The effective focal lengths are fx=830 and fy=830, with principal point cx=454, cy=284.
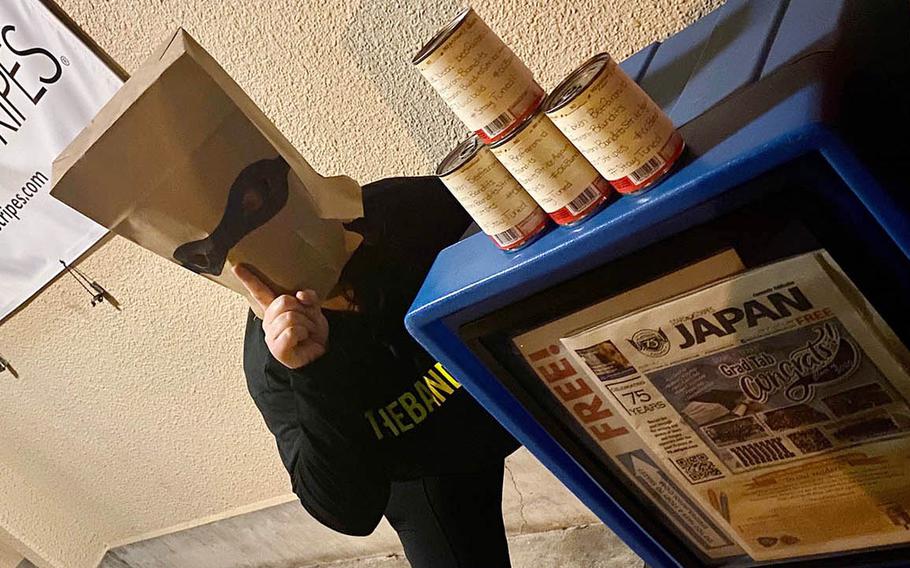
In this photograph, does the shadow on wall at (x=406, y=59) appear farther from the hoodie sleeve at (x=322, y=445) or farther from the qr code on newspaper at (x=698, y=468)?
the qr code on newspaper at (x=698, y=468)

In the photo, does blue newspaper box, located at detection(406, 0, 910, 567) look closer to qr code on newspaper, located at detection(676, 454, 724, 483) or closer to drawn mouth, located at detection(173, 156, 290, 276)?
qr code on newspaper, located at detection(676, 454, 724, 483)

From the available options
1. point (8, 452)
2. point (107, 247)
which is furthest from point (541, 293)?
point (8, 452)

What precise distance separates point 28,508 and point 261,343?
167 centimetres

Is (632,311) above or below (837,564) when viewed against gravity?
above

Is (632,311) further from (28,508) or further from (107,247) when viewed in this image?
(28,508)

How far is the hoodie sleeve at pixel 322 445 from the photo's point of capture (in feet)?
3.11

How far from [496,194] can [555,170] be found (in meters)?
0.05

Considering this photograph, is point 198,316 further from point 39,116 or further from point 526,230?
point 526,230

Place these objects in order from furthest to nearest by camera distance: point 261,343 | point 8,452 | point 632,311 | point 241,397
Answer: point 8,452 → point 241,397 → point 261,343 → point 632,311

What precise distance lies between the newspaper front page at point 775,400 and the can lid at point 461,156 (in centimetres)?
15

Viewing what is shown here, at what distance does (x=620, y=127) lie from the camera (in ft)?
1.79

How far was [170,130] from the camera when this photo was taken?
0.73 meters

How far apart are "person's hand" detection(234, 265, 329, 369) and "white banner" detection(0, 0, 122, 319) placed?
55 cm

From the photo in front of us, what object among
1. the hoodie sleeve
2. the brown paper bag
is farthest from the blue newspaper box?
the hoodie sleeve
